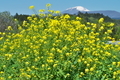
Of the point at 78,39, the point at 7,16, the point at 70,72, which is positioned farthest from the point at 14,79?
the point at 7,16

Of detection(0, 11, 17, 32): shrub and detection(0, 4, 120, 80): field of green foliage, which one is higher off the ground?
detection(0, 11, 17, 32): shrub

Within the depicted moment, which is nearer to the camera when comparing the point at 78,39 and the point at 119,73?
the point at 119,73

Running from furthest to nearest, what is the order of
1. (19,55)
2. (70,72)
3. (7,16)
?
(7,16)
(19,55)
(70,72)

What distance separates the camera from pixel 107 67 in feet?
17.4

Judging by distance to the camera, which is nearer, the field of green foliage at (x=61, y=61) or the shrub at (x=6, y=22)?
the field of green foliage at (x=61, y=61)

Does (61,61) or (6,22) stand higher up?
(6,22)

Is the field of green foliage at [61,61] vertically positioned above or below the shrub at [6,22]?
below

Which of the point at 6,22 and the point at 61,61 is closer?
the point at 61,61

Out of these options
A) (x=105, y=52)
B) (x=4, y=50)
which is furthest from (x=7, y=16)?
(x=105, y=52)

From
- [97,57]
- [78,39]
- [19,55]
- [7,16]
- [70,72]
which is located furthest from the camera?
[7,16]

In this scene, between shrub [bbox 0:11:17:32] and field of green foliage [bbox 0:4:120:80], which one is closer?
field of green foliage [bbox 0:4:120:80]

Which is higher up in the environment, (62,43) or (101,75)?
(62,43)

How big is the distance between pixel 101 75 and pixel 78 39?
1.79m

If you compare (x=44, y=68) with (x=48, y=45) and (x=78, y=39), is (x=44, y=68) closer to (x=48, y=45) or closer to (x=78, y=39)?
(x=48, y=45)
